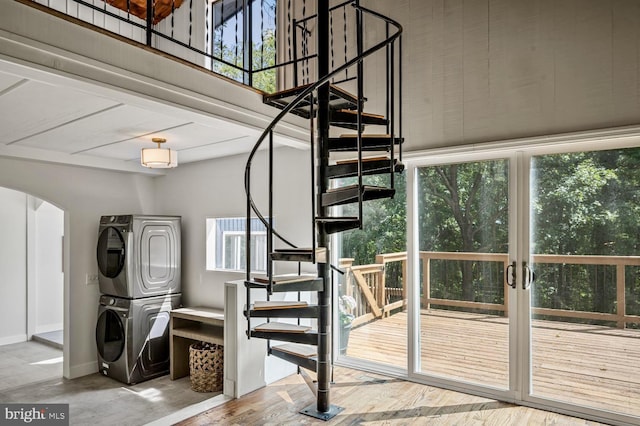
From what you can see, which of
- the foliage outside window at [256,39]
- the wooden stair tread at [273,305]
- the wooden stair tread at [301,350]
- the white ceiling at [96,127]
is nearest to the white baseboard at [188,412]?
the wooden stair tread at [301,350]

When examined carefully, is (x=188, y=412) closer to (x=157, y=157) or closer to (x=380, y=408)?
(x=380, y=408)

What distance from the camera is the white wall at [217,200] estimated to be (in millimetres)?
4414

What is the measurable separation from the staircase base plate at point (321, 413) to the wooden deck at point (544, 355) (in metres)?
0.95

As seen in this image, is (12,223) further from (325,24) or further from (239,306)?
(325,24)

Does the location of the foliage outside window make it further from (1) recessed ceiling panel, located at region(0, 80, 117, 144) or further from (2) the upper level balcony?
(1) recessed ceiling panel, located at region(0, 80, 117, 144)

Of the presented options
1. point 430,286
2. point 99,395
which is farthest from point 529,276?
point 99,395

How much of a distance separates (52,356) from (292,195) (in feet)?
12.3

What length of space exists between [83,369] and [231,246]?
2061mm

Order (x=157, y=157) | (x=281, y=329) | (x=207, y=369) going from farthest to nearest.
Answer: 1. (x=207, y=369)
2. (x=157, y=157)
3. (x=281, y=329)

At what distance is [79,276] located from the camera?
15.8ft

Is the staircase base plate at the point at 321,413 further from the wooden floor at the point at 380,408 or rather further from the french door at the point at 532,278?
the french door at the point at 532,278

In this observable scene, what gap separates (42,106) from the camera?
2963mm

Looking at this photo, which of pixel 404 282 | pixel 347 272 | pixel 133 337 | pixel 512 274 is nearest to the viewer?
pixel 512 274

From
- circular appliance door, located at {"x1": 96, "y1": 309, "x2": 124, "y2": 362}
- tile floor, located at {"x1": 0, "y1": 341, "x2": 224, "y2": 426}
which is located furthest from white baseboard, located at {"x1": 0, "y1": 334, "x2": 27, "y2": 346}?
circular appliance door, located at {"x1": 96, "y1": 309, "x2": 124, "y2": 362}
